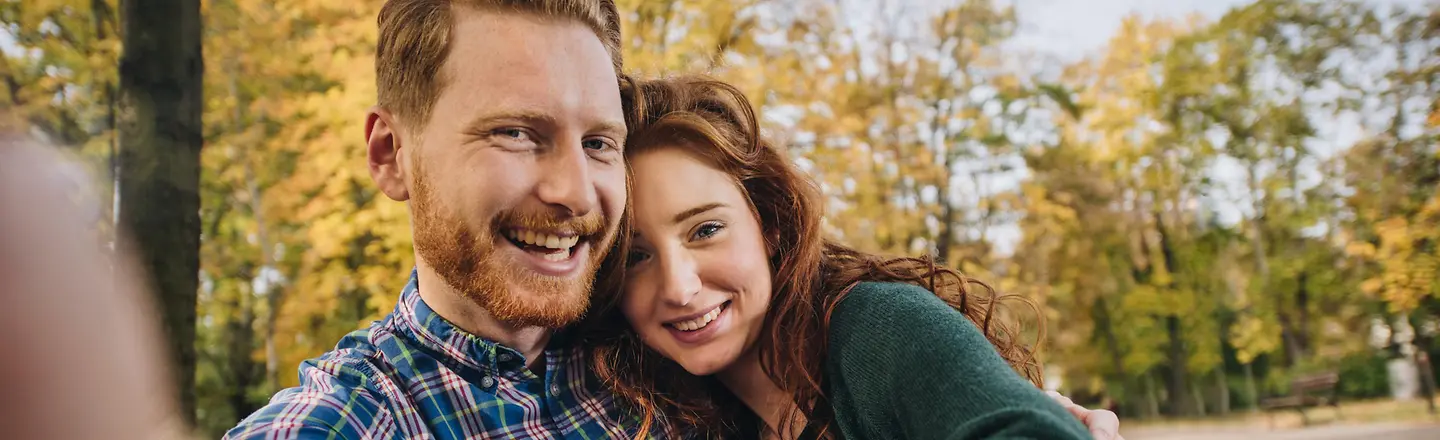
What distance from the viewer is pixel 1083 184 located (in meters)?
10.0

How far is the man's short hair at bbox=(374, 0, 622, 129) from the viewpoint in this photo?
5.72ft

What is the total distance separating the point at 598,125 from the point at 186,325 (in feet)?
8.01

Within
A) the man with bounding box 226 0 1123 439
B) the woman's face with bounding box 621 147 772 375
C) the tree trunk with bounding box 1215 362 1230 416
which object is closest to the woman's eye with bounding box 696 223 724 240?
the woman's face with bounding box 621 147 772 375

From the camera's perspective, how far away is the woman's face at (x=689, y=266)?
6.34 ft

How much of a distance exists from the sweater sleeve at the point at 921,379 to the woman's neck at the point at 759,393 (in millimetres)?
184

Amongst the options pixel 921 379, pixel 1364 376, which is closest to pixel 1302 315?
pixel 1364 376

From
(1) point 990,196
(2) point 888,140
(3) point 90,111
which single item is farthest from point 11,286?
(1) point 990,196

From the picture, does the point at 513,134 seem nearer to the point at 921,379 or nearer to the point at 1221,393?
the point at 921,379

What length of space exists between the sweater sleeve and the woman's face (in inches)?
8.5

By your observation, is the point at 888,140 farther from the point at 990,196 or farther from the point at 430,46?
the point at 430,46

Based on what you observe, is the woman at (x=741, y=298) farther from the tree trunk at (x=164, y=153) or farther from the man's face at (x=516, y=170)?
the tree trunk at (x=164, y=153)

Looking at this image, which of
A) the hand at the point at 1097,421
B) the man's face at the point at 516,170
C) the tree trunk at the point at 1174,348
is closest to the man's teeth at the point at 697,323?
the man's face at the point at 516,170

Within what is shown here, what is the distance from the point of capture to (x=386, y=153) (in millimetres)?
1854

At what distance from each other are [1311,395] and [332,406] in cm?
1329
